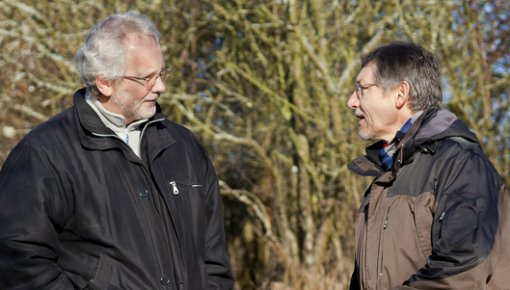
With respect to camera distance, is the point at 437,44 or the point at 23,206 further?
the point at 437,44

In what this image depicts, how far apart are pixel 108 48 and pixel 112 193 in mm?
586

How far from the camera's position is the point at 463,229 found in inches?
111

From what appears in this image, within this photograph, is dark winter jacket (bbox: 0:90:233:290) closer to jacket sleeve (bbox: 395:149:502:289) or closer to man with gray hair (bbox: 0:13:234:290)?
man with gray hair (bbox: 0:13:234:290)

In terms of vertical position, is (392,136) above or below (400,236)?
above

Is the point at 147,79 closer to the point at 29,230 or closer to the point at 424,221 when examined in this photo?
the point at 29,230

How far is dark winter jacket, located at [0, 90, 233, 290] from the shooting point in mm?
3055

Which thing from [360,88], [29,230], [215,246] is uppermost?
[360,88]

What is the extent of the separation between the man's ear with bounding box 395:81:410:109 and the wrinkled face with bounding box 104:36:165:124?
96 centimetres

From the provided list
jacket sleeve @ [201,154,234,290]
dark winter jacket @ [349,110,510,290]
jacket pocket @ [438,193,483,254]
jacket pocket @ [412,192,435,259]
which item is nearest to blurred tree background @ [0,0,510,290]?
jacket sleeve @ [201,154,234,290]

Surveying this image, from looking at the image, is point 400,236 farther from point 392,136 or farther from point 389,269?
point 392,136

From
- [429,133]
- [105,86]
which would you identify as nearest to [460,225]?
[429,133]

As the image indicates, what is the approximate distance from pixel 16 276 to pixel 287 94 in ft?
19.2

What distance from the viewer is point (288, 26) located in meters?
8.16

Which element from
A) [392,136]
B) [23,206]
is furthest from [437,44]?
[23,206]
